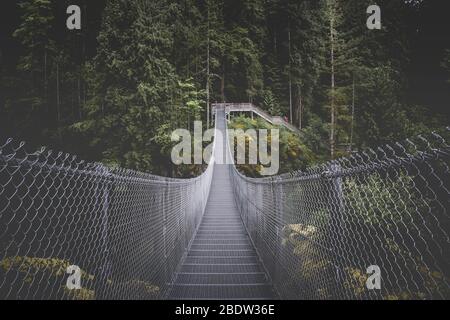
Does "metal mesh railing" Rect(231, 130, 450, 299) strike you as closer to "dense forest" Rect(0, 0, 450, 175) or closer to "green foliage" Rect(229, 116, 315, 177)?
"dense forest" Rect(0, 0, 450, 175)

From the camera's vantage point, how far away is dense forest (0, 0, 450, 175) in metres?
19.5

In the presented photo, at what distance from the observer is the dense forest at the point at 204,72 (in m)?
19.5

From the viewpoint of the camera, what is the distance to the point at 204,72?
30.0 metres

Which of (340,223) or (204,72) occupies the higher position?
(204,72)

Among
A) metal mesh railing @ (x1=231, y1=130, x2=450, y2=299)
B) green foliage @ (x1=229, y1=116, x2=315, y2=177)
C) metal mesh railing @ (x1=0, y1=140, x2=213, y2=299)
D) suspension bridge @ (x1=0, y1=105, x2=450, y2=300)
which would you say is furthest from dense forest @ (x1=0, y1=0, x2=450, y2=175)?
metal mesh railing @ (x1=231, y1=130, x2=450, y2=299)

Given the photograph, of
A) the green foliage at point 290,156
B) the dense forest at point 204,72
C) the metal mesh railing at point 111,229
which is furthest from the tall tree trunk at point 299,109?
the metal mesh railing at point 111,229

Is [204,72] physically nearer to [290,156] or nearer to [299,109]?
[299,109]

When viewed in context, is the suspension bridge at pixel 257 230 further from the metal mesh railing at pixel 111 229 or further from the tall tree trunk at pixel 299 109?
the tall tree trunk at pixel 299 109

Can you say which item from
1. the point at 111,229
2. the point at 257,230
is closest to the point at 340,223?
the point at 111,229

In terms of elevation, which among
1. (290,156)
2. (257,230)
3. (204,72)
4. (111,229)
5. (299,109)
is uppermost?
(204,72)

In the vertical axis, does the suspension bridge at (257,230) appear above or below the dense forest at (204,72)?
below

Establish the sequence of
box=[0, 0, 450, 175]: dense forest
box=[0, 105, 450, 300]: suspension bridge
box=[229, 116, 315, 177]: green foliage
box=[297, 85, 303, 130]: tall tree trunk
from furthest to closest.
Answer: box=[297, 85, 303, 130]: tall tree trunk
box=[229, 116, 315, 177]: green foliage
box=[0, 0, 450, 175]: dense forest
box=[0, 105, 450, 300]: suspension bridge

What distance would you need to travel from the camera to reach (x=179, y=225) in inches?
184
